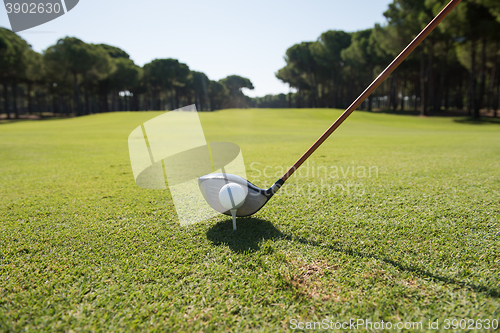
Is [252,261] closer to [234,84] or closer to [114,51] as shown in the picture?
[114,51]

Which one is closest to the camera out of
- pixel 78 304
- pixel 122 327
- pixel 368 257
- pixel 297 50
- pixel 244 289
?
pixel 122 327

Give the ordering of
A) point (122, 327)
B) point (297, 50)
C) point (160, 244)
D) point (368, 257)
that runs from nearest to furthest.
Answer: point (122, 327) < point (368, 257) < point (160, 244) < point (297, 50)

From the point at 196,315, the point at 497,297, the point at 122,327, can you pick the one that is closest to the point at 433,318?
the point at 497,297

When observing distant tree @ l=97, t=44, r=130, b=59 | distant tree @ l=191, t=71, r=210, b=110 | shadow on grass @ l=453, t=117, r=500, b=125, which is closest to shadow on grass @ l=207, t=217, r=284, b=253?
shadow on grass @ l=453, t=117, r=500, b=125

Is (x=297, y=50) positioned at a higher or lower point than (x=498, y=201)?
higher

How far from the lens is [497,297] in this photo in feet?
5.32

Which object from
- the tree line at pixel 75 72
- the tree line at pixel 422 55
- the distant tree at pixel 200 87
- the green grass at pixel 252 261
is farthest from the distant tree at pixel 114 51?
the green grass at pixel 252 261

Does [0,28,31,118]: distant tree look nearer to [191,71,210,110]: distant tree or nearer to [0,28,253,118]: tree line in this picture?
[0,28,253,118]: tree line

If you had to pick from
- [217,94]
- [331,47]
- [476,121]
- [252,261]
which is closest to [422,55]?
[476,121]

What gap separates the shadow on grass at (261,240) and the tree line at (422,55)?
3007cm

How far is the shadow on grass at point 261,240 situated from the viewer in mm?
1766

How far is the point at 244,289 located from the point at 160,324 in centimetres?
53

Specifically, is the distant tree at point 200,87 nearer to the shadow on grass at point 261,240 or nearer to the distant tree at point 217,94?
the distant tree at point 217,94

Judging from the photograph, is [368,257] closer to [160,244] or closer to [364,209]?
[364,209]
